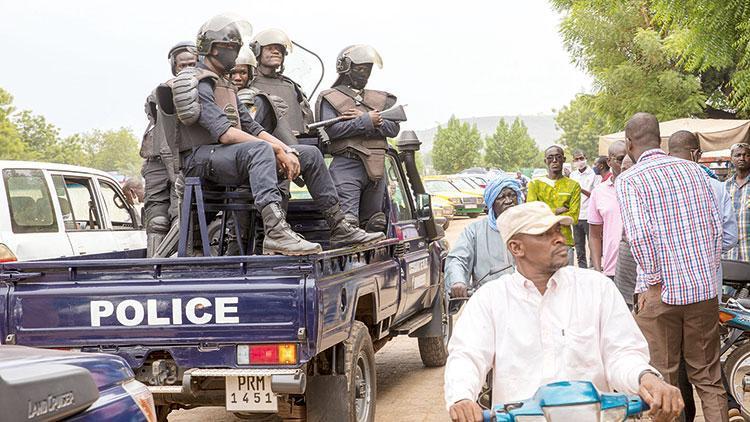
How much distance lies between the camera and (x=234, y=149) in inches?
255

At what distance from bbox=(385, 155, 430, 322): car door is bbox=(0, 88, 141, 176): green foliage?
52.4 m

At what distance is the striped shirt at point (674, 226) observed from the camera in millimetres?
5426

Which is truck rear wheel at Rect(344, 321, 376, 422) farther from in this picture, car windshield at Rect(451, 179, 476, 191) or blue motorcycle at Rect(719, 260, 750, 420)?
car windshield at Rect(451, 179, 476, 191)

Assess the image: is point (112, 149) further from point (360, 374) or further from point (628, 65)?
point (360, 374)

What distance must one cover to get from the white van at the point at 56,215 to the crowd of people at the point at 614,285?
3.74 m

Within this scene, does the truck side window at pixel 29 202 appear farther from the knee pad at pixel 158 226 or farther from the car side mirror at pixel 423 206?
the car side mirror at pixel 423 206

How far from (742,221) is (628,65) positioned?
19.7 m

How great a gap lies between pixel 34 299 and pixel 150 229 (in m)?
2.29

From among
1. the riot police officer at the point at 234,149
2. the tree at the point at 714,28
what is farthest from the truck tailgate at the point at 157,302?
the tree at the point at 714,28

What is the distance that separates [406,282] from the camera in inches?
318

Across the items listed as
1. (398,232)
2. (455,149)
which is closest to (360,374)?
(398,232)

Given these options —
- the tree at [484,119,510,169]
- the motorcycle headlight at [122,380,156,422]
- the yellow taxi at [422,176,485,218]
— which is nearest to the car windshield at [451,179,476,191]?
the yellow taxi at [422,176,485,218]

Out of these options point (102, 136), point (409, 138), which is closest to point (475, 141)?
point (102, 136)

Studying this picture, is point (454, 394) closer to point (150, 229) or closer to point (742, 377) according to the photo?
point (742, 377)
